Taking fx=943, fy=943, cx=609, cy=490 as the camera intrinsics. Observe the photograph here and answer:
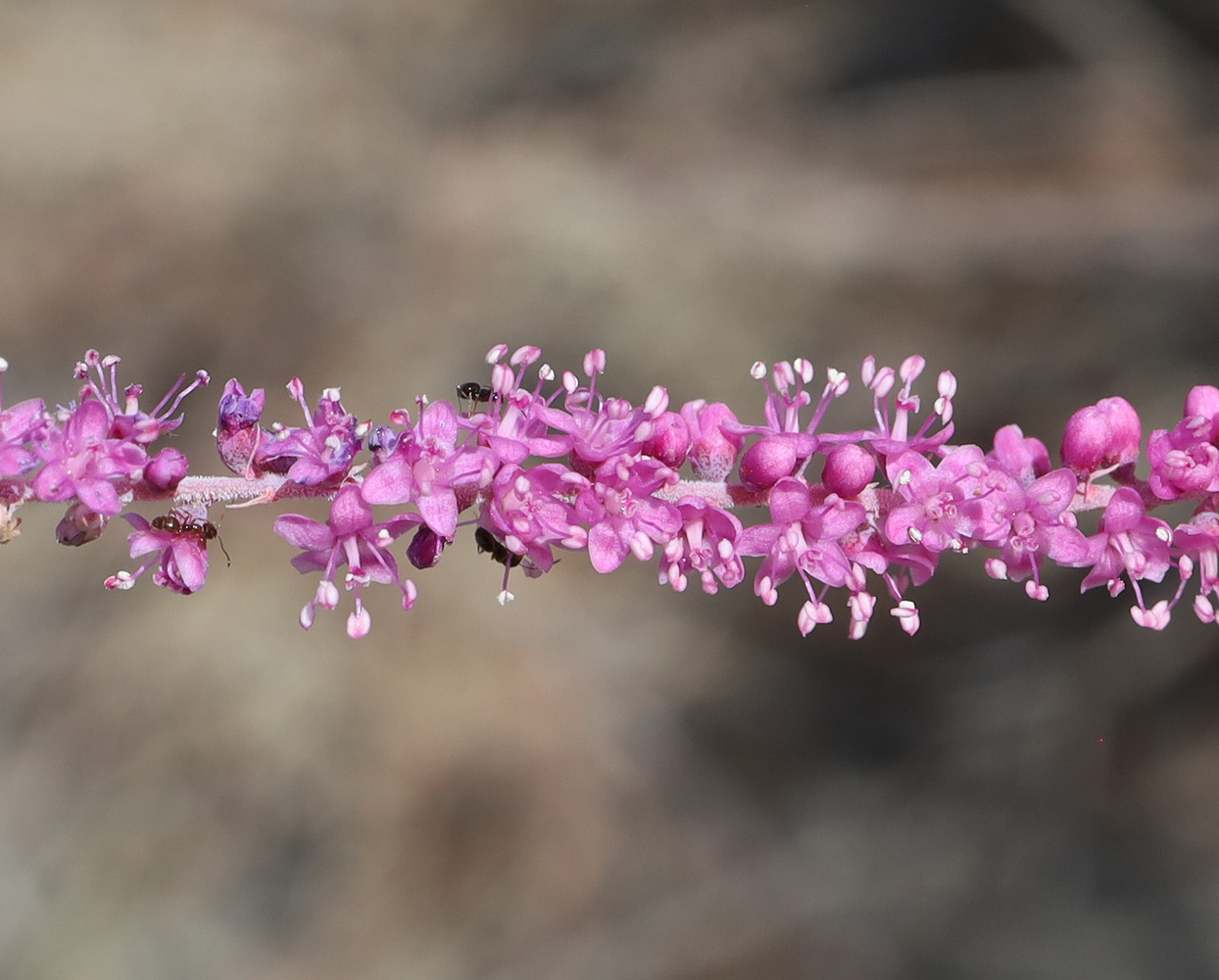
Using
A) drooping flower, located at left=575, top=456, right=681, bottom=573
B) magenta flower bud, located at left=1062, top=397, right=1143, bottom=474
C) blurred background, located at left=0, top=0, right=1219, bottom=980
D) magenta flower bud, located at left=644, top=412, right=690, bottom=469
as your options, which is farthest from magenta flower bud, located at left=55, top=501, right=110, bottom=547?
blurred background, located at left=0, top=0, right=1219, bottom=980

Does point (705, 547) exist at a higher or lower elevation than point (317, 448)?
lower

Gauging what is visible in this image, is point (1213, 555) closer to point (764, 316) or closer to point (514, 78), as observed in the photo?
point (764, 316)

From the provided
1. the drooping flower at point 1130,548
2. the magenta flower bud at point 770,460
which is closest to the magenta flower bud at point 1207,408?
the drooping flower at point 1130,548

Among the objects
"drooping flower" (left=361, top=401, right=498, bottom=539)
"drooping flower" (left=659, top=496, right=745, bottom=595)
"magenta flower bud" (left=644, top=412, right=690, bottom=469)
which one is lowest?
"drooping flower" (left=659, top=496, right=745, bottom=595)

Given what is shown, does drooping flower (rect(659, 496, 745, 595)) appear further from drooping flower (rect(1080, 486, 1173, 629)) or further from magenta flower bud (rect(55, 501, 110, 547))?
magenta flower bud (rect(55, 501, 110, 547))

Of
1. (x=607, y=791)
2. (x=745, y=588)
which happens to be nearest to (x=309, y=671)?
(x=607, y=791)

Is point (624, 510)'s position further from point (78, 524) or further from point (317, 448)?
point (78, 524)

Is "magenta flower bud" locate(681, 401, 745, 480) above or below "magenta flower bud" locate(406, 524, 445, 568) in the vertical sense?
above

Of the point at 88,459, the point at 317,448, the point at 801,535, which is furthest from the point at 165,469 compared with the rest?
the point at 801,535
